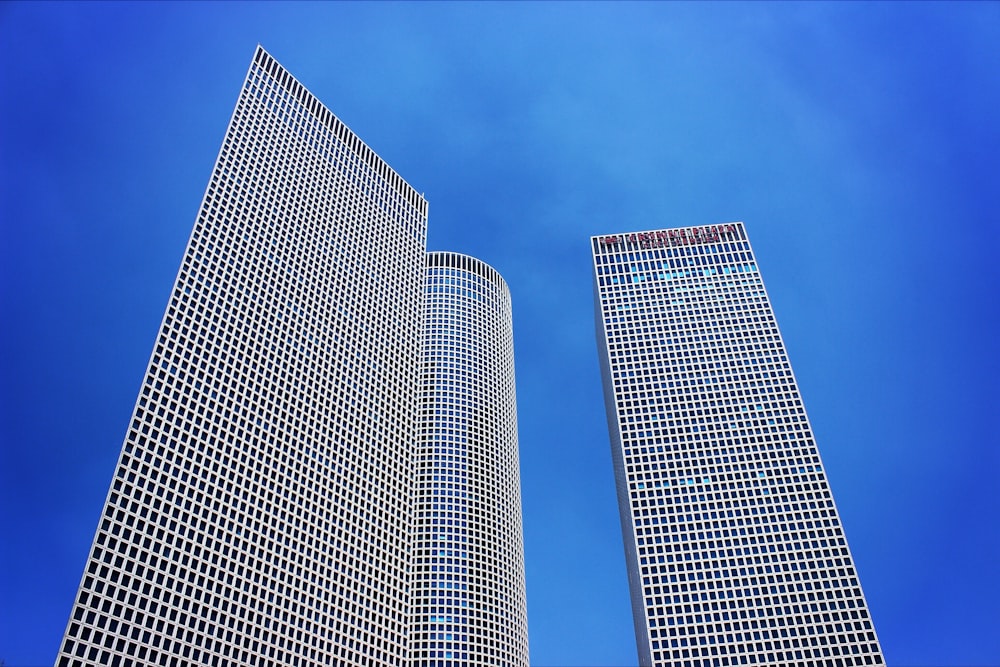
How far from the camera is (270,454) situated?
14450 centimetres

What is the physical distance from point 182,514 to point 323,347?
170 ft

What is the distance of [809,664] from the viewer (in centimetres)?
15550

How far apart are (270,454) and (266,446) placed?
5.18ft

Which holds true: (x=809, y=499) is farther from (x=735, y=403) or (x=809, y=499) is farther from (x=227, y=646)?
(x=227, y=646)

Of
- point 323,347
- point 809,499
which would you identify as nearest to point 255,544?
point 323,347

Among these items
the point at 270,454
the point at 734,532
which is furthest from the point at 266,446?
the point at 734,532

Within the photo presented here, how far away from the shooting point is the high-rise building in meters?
118

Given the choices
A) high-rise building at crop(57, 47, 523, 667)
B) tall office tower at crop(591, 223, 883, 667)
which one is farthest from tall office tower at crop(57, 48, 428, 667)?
tall office tower at crop(591, 223, 883, 667)

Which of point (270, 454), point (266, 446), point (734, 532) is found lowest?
point (270, 454)

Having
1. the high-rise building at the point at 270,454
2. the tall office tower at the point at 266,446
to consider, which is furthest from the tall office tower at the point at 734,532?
the tall office tower at the point at 266,446

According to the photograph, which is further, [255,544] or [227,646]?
[255,544]

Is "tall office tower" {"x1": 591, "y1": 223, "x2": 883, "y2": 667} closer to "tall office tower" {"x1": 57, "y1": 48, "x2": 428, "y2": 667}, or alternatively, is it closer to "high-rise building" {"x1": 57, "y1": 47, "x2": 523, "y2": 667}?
"high-rise building" {"x1": 57, "y1": 47, "x2": 523, "y2": 667}

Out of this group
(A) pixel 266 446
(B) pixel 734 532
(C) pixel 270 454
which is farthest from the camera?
(B) pixel 734 532

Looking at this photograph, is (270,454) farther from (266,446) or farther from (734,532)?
(734,532)
